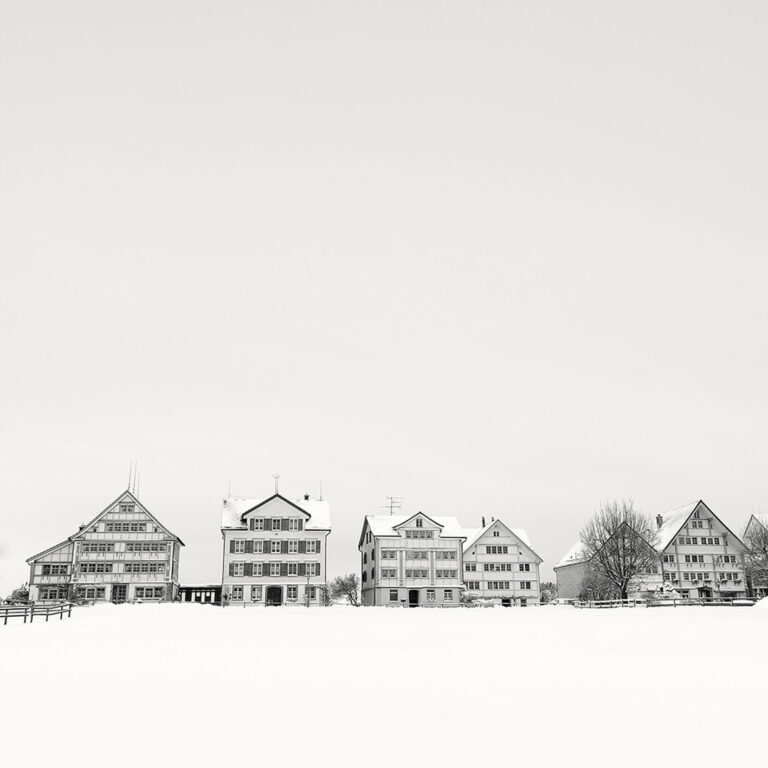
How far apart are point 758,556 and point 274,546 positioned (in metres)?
54.2

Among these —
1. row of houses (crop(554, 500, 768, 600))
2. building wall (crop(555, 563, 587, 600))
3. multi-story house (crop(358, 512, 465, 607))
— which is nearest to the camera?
multi-story house (crop(358, 512, 465, 607))

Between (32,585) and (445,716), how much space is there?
76.2m

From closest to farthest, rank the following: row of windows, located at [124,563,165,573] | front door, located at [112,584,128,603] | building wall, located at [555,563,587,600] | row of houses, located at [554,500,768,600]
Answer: front door, located at [112,584,128,603], row of windows, located at [124,563,165,573], row of houses, located at [554,500,768,600], building wall, located at [555,563,587,600]

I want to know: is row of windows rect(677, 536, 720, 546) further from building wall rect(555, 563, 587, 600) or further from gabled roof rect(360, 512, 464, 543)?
gabled roof rect(360, 512, 464, 543)

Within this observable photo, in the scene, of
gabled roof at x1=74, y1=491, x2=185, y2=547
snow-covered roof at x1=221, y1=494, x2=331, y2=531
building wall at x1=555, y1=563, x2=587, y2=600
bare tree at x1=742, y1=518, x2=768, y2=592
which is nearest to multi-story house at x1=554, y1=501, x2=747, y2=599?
bare tree at x1=742, y1=518, x2=768, y2=592

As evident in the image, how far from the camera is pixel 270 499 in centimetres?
8444

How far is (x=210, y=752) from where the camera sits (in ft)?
35.0

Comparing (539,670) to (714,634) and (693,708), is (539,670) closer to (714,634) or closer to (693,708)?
(693,708)

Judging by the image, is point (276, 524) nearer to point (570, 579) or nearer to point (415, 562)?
point (415, 562)

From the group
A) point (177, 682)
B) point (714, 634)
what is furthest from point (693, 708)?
point (714, 634)

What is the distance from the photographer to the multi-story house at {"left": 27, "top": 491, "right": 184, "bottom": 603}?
257 feet

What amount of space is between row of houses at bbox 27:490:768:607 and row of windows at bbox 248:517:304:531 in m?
0.11

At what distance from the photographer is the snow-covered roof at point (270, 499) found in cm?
8438

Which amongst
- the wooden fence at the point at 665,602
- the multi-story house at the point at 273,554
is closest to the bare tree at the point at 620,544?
the wooden fence at the point at 665,602
